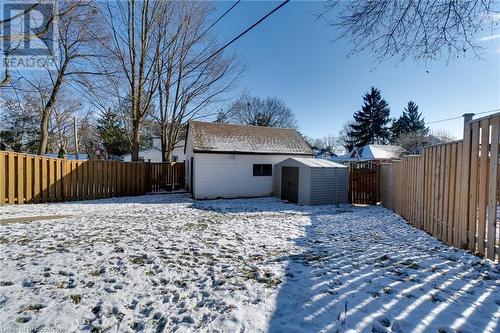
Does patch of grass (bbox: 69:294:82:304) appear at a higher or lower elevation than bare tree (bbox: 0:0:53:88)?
lower

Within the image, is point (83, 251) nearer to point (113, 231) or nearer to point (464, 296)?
point (113, 231)

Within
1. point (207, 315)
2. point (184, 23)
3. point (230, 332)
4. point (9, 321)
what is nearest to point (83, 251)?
point (9, 321)

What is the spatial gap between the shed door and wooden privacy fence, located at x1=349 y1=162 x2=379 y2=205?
108 inches

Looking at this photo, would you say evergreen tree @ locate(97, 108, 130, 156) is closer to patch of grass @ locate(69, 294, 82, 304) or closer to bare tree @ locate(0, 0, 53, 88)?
bare tree @ locate(0, 0, 53, 88)

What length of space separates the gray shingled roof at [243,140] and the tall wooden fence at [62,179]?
4.20m

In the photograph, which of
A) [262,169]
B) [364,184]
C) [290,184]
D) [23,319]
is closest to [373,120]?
[364,184]

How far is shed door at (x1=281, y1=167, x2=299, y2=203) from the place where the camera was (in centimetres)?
1213

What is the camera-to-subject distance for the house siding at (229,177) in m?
12.7

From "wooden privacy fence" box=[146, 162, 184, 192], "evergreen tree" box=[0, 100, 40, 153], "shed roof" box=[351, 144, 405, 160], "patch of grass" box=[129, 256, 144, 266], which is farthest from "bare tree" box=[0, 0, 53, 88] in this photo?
"shed roof" box=[351, 144, 405, 160]

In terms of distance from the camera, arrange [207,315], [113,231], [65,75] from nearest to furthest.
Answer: [207,315] → [113,231] → [65,75]

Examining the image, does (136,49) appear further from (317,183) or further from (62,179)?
(317,183)

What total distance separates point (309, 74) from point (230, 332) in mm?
16455

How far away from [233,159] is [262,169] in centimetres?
195

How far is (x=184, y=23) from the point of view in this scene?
1769 cm
